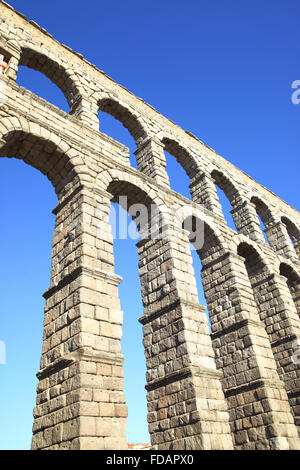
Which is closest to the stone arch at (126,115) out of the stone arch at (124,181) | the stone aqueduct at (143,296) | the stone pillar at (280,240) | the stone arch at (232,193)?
the stone aqueduct at (143,296)

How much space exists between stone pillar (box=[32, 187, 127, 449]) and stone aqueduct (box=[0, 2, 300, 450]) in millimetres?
23

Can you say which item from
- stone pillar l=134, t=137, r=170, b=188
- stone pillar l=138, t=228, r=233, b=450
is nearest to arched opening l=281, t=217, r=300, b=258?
stone pillar l=134, t=137, r=170, b=188

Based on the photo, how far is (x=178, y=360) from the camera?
7281 millimetres

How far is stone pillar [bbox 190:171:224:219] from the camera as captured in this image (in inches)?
489

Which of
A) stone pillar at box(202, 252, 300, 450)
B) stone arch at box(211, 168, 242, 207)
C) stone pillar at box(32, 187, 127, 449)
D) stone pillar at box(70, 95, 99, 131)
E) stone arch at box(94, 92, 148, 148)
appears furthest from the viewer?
stone arch at box(211, 168, 242, 207)

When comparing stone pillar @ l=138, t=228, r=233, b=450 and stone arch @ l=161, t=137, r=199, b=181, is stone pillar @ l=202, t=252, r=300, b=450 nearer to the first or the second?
stone pillar @ l=138, t=228, r=233, b=450

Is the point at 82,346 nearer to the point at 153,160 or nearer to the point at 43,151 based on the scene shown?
the point at 43,151

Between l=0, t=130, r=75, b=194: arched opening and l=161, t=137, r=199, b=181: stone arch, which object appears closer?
l=0, t=130, r=75, b=194: arched opening

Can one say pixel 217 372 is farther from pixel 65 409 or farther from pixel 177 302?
pixel 65 409

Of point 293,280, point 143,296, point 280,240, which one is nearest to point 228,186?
point 280,240

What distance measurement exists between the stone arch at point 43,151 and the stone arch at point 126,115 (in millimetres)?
4273

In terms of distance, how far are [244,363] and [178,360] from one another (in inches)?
99.8

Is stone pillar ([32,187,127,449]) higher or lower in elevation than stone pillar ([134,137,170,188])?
lower
